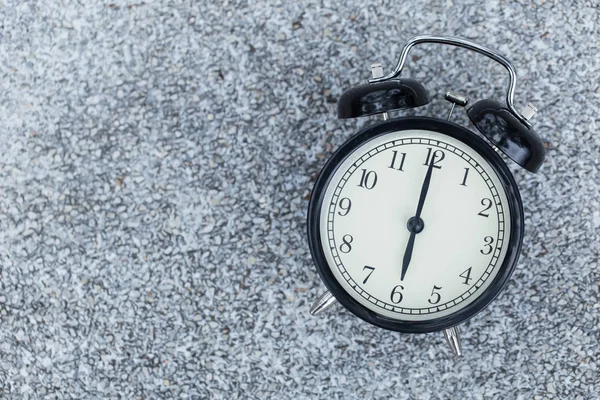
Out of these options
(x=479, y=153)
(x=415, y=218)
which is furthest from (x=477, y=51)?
(x=415, y=218)

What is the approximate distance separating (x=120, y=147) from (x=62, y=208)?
146mm

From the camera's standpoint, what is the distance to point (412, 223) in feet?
2.83

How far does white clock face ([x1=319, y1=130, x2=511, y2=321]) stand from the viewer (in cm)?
88

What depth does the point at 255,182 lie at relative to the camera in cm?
103

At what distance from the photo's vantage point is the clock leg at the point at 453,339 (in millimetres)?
932

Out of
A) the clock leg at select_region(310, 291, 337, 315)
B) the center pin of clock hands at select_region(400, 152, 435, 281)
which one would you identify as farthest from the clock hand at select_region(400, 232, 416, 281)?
the clock leg at select_region(310, 291, 337, 315)

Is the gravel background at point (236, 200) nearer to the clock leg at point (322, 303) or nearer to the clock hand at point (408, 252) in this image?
the clock leg at point (322, 303)

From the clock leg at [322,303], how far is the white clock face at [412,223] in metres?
0.05

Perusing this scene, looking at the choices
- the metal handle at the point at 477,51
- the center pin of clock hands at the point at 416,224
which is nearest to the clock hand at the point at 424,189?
the center pin of clock hands at the point at 416,224

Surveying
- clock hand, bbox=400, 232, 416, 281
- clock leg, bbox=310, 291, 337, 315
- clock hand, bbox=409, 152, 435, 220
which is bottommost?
clock leg, bbox=310, 291, 337, 315

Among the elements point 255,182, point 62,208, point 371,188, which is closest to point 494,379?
point 371,188

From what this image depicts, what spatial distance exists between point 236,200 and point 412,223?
319 mm

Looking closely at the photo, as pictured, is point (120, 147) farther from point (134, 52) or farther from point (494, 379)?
point (494, 379)

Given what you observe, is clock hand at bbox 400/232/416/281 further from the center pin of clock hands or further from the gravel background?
the gravel background
